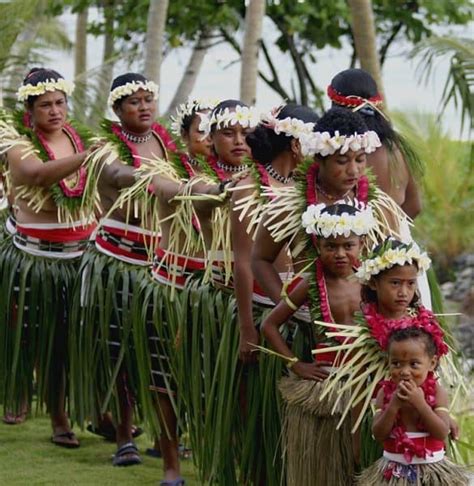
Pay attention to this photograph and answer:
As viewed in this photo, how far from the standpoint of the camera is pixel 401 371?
12.1 ft

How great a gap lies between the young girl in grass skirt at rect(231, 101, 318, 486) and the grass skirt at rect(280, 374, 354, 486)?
29 cm

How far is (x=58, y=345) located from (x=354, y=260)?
2312mm

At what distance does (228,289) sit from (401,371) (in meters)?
1.31

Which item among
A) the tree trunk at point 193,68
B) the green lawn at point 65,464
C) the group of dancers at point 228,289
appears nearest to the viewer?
the group of dancers at point 228,289

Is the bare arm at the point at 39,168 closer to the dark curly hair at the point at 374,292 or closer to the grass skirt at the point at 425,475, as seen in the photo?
the dark curly hair at the point at 374,292

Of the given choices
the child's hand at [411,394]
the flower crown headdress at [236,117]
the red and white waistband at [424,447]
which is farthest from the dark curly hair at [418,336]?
the flower crown headdress at [236,117]

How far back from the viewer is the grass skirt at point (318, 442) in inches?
161

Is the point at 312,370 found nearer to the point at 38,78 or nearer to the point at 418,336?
the point at 418,336

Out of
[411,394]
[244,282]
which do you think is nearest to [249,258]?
[244,282]

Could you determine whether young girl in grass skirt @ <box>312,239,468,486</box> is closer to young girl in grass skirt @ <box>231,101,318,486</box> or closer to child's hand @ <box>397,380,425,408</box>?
child's hand @ <box>397,380,425,408</box>

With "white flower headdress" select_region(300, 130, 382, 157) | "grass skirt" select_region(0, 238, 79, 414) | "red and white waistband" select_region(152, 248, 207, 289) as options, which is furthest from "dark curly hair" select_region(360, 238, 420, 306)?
"grass skirt" select_region(0, 238, 79, 414)

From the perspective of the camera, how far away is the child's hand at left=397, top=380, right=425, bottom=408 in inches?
143

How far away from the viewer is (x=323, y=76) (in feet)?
46.3

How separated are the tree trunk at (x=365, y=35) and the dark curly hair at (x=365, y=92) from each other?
2757 millimetres
